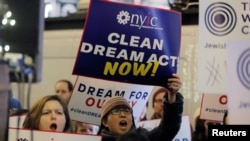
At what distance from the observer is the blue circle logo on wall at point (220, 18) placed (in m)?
2.48

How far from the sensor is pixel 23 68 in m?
2.14

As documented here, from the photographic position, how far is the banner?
8.50 ft

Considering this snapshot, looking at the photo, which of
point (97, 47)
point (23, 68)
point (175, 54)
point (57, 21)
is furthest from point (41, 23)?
point (57, 21)

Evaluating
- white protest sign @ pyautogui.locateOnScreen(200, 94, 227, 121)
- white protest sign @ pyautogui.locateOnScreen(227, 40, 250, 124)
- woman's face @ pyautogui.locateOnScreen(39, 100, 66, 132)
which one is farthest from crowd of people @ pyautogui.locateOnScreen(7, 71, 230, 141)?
white protest sign @ pyautogui.locateOnScreen(200, 94, 227, 121)

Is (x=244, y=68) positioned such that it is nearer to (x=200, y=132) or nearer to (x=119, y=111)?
(x=119, y=111)

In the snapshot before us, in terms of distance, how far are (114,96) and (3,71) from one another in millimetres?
728

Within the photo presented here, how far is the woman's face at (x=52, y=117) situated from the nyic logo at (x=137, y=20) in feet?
1.53

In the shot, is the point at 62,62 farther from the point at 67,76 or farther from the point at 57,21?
the point at 57,21

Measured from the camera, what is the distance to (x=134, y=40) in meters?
2.61

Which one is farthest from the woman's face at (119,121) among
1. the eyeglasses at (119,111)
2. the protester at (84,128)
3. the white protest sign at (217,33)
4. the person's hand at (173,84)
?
the protester at (84,128)

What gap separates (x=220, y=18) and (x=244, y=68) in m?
0.24

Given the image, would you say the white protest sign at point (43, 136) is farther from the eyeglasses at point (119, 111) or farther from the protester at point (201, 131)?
the protester at point (201, 131)

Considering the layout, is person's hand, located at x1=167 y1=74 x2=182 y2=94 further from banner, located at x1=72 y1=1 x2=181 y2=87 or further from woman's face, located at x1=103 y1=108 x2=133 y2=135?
woman's face, located at x1=103 y1=108 x2=133 y2=135

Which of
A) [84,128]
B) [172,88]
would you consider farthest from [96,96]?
[172,88]
